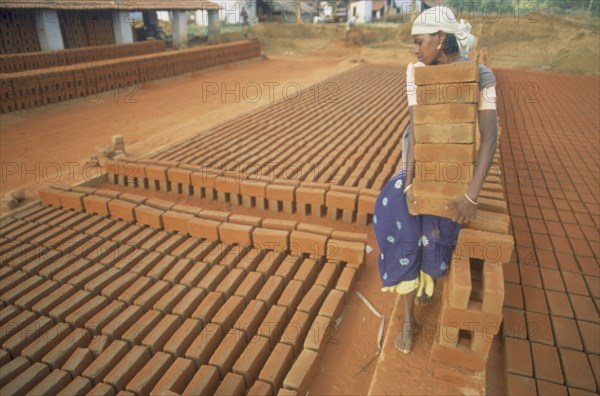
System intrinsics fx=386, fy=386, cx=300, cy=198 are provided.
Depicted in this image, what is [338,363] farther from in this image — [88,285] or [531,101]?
[531,101]

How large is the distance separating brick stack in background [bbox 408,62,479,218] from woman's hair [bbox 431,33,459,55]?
0.24m

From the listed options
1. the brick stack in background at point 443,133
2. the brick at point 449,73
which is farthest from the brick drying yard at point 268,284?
the brick at point 449,73

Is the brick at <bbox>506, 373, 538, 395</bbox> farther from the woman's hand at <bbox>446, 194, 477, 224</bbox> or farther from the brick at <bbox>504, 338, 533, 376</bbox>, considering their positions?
the woman's hand at <bbox>446, 194, 477, 224</bbox>

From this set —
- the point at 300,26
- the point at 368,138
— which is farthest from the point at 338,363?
the point at 300,26

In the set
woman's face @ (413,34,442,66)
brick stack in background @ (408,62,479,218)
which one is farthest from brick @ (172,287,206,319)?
woman's face @ (413,34,442,66)

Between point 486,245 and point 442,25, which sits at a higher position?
point 442,25

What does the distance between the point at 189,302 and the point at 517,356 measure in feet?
7.12

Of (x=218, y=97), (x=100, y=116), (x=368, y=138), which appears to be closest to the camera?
(x=368, y=138)

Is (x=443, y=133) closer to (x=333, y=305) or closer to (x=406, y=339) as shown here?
(x=406, y=339)

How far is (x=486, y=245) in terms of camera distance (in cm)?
204

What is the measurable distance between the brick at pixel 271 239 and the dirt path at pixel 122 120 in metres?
3.35

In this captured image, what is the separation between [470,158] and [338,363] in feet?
4.81

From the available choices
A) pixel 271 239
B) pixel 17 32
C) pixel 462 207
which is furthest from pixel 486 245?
pixel 17 32

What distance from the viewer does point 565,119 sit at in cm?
726
